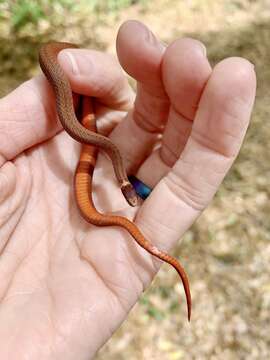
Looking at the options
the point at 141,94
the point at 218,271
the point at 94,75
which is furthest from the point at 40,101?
the point at 218,271

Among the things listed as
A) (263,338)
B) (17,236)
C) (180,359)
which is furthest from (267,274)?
(17,236)

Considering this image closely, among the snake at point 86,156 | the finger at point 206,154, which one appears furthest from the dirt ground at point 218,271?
the finger at point 206,154

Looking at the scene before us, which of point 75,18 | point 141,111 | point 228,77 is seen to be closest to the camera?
point 228,77

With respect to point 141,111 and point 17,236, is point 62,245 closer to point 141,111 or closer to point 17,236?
point 17,236

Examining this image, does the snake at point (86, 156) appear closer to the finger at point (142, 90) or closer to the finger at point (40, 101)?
the finger at point (40, 101)

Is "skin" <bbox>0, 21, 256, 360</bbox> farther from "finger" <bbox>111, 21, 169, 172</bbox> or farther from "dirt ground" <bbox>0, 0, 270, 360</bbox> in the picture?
"dirt ground" <bbox>0, 0, 270, 360</bbox>

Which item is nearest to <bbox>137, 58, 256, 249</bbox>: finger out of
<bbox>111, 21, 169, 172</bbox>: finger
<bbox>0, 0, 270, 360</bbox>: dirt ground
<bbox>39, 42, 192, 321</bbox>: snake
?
<bbox>39, 42, 192, 321</bbox>: snake
